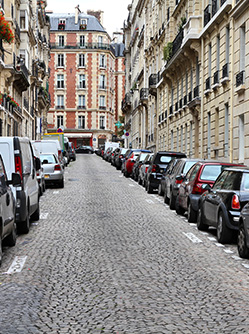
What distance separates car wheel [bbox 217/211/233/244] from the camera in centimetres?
1234

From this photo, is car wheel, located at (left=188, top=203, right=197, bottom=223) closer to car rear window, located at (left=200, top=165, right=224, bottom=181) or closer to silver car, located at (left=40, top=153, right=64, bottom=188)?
car rear window, located at (left=200, top=165, right=224, bottom=181)

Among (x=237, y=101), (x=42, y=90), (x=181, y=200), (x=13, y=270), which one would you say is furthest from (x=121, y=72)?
(x=13, y=270)

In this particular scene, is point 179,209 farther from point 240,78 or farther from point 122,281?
point 240,78

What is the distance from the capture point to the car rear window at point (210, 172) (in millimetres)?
16203

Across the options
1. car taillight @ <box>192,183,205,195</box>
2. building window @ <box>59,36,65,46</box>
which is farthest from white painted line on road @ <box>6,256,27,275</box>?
building window @ <box>59,36,65,46</box>

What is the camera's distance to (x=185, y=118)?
40531mm

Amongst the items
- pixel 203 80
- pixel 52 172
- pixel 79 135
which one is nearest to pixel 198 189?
pixel 52 172

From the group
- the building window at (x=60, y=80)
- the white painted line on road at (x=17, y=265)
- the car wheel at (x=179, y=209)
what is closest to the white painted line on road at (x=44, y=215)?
the car wheel at (x=179, y=209)

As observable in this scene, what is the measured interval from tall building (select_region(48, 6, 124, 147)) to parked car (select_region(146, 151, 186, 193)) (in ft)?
283

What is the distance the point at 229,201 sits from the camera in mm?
12188

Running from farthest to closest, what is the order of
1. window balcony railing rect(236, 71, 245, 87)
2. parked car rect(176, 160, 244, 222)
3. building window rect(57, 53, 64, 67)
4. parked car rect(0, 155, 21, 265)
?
building window rect(57, 53, 64, 67), window balcony railing rect(236, 71, 245, 87), parked car rect(176, 160, 244, 222), parked car rect(0, 155, 21, 265)

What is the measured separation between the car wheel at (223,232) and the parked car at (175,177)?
5496mm

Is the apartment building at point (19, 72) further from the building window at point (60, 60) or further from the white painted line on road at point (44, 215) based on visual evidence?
the building window at point (60, 60)

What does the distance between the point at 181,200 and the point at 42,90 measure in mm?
56622
